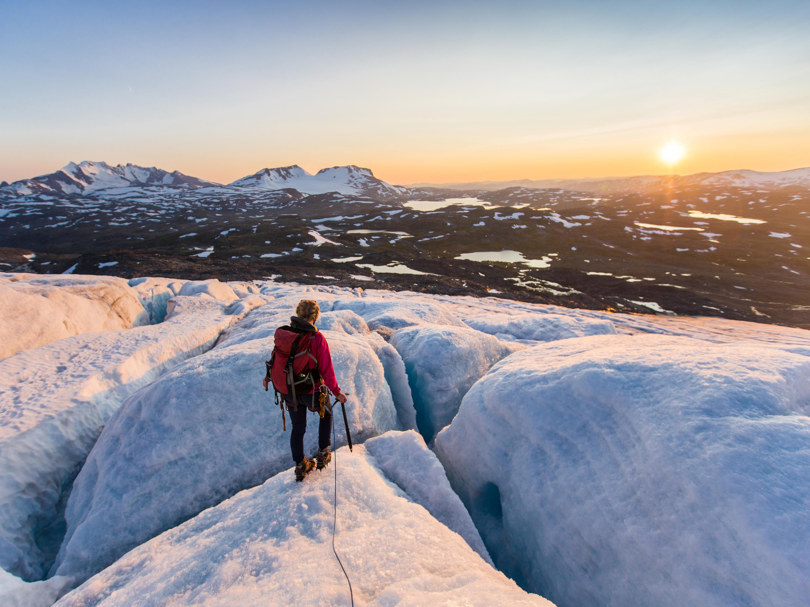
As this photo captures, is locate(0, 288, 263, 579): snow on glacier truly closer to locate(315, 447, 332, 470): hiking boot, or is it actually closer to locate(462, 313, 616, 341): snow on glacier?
locate(315, 447, 332, 470): hiking boot

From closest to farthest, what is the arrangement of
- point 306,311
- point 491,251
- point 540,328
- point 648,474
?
point 648,474, point 306,311, point 540,328, point 491,251

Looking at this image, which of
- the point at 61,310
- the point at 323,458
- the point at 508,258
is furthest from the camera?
the point at 508,258

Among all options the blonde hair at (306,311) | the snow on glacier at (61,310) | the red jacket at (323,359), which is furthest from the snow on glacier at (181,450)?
the snow on glacier at (61,310)

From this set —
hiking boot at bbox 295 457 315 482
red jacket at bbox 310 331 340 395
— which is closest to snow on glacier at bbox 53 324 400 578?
hiking boot at bbox 295 457 315 482

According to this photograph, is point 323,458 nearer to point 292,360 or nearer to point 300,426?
point 300,426

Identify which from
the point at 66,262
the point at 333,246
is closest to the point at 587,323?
the point at 333,246

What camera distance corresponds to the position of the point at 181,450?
824 centimetres

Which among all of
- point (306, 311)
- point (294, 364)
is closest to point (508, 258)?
point (306, 311)

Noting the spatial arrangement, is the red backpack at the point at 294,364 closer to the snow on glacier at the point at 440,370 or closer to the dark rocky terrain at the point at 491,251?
the snow on glacier at the point at 440,370

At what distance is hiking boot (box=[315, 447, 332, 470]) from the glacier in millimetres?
338

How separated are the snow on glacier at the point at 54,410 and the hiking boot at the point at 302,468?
6.01 meters

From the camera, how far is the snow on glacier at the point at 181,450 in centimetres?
729

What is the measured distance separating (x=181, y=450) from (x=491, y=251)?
90.3m

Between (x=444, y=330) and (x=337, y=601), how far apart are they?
9.68 meters
